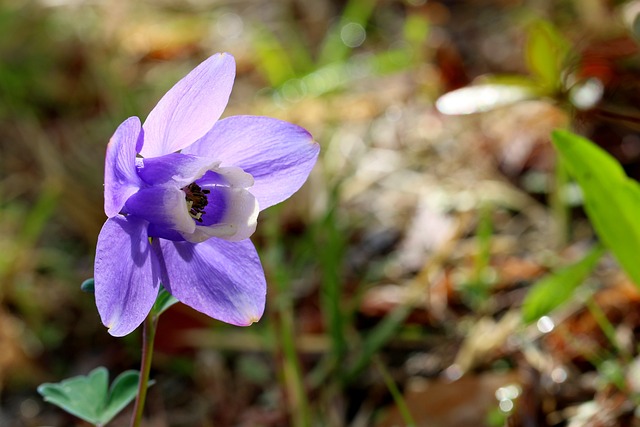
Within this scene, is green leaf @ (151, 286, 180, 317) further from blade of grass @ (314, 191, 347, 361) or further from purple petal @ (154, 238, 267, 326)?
blade of grass @ (314, 191, 347, 361)

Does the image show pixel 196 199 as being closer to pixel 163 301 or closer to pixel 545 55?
pixel 163 301

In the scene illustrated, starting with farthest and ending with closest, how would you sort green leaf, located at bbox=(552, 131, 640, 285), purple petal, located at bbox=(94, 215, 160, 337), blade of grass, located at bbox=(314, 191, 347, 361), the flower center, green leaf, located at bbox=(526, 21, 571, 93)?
blade of grass, located at bbox=(314, 191, 347, 361)
green leaf, located at bbox=(526, 21, 571, 93)
green leaf, located at bbox=(552, 131, 640, 285)
the flower center
purple petal, located at bbox=(94, 215, 160, 337)

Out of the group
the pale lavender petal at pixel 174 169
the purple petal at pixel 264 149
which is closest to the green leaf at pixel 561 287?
the purple petal at pixel 264 149

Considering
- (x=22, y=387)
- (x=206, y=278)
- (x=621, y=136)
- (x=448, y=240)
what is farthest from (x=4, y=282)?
(x=621, y=136)

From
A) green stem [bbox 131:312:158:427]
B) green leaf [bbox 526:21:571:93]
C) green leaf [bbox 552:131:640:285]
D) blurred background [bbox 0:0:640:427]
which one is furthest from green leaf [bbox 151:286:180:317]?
green leaf [bbox 526:21:571:93]

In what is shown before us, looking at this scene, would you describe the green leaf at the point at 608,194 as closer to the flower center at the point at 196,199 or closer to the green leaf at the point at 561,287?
the green leaf at the point at 561,287
